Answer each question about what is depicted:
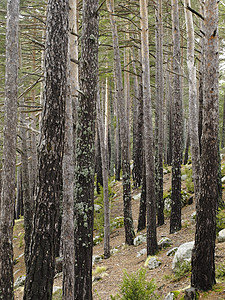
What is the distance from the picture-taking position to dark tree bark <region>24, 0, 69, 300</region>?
13.3 feet

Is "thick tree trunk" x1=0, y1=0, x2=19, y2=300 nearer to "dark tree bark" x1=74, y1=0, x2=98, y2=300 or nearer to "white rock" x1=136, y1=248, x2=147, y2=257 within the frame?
"dark tree bark" x1=74, y1=0, x2=98, y2=300

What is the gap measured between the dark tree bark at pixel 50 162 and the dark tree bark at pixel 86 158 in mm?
1138

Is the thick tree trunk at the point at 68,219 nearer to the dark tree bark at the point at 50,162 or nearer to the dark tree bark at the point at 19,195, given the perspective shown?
the dark tree bark at the point at 50,162

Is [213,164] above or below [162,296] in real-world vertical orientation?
above

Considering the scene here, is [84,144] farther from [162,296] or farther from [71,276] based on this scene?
[162,296]

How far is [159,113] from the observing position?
11.6 metres

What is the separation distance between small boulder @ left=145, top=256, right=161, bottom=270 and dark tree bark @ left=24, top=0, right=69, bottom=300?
4314 millimetres

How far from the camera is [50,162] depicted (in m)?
4.18

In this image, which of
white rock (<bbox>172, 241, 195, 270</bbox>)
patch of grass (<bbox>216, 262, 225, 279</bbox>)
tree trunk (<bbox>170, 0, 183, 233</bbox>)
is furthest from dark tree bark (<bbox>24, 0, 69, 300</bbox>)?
tree trunk (<bbox>170, 0, 183, 233</bbox>)

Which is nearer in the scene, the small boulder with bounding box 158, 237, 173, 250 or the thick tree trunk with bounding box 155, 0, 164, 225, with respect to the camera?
the small boulder with bounding box 158, 237, 173, 250

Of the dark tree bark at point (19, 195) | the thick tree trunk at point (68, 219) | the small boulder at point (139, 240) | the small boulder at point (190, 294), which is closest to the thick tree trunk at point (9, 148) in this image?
the thick tree trunk at point (68, 219)

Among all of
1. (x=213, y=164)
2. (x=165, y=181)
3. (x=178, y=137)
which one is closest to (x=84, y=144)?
(x=213, y=164)

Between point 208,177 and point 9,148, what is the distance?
4573 mm

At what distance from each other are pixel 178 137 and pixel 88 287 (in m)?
5.87
